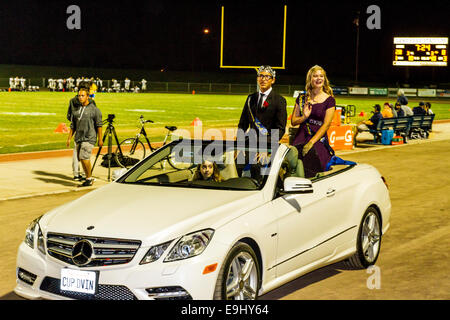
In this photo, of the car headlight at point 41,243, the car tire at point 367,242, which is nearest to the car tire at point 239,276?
the car headlight at point 41,243

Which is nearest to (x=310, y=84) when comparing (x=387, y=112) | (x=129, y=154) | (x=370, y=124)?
(x=129, y=154)

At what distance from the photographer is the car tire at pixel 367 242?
25.5ft

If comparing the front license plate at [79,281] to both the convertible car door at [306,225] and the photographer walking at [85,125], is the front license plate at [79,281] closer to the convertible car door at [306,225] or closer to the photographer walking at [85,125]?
the convertible car door at [306,225]

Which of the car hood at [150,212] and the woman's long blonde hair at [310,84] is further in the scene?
the woman's long blonde hair at [310,84]

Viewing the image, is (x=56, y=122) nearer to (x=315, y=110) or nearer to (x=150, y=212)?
(x=315, y=110)

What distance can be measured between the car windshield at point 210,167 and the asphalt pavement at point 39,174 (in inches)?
228

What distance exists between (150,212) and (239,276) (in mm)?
855

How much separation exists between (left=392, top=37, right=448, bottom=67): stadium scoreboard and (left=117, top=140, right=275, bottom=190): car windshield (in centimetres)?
7004

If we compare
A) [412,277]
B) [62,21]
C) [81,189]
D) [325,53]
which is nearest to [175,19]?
[62,21]

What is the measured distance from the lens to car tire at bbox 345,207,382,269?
306 inches

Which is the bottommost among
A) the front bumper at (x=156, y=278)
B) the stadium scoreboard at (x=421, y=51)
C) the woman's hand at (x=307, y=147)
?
the front bumper at (x=156, y=278)

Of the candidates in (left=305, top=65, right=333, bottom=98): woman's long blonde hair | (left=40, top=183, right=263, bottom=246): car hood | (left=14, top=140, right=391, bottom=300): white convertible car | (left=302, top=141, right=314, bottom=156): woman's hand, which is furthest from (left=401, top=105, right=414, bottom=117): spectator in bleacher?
(left=40, top=183, right=263, bottom=246): car hood

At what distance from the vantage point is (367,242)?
7922mm
